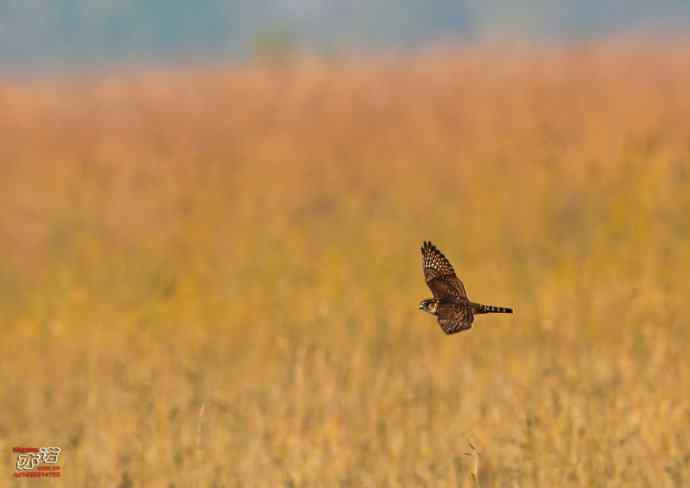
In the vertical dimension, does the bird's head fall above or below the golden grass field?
below

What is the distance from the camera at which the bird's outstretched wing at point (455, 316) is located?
65.2 inches

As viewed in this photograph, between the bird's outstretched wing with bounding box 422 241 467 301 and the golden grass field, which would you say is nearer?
the bird's outstretched wing with bounding box 422 241 467 301

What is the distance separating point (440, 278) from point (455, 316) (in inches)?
5.2

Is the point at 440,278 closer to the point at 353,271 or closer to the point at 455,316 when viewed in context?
the point at 455,316

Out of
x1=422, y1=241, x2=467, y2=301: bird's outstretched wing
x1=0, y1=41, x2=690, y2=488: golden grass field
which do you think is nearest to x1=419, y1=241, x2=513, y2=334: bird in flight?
x1=422, y1=241, x2=467, y2=301: bird's outstretched wing

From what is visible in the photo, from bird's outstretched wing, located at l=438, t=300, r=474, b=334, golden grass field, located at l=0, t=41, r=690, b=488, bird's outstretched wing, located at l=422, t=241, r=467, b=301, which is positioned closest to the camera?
bird's outstretched wing, located at l=438, t=300, r=474, b=334


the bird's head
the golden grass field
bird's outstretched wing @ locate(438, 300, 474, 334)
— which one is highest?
the golden grass field

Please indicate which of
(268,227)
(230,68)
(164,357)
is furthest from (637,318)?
(230,68)

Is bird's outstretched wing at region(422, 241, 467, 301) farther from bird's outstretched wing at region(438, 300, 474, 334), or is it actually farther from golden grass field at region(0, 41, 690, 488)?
golden grass field at region(0, 41, 690, 488)

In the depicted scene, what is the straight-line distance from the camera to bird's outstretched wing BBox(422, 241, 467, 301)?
177 cm

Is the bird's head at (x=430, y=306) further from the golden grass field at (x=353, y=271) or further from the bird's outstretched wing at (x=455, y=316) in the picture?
the golden grass field at (x=353, y=271)

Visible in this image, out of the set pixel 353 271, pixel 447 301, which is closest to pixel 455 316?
pixel 447 301

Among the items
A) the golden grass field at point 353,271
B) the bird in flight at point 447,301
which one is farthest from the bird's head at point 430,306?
the golden grass field at point 353,271

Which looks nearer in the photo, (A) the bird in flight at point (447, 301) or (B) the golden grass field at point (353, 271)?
(A) the bird in flight at point (447, 301)
